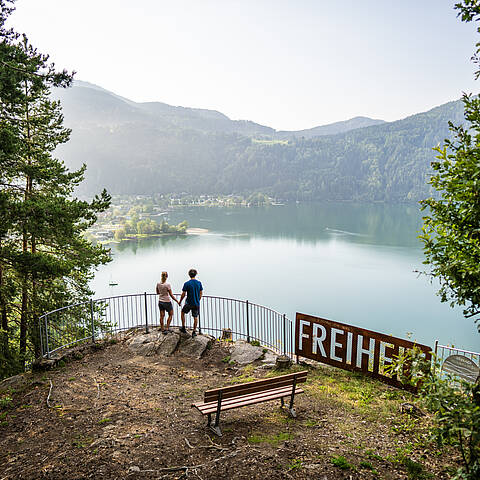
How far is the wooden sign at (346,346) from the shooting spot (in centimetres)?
776

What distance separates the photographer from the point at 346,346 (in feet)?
27.2

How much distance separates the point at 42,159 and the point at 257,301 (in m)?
32.3

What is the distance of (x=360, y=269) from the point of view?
190ft

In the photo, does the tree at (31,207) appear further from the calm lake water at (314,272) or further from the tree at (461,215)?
the calm lake water at (314,272)

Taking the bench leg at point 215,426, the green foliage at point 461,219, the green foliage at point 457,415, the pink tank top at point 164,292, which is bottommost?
the bench leg at point 215,426

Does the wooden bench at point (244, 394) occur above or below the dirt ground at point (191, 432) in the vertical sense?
above

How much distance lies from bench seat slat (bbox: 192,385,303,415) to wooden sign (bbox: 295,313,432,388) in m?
2.48

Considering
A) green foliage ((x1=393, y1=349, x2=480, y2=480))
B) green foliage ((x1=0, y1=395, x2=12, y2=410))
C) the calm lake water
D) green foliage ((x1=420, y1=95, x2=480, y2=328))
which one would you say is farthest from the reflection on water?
green foliage ((x1=393, y1=349, x2=480, y2=480))

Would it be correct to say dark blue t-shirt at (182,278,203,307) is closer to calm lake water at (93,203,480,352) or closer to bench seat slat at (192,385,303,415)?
bench seat slat at (192,385,303,415)

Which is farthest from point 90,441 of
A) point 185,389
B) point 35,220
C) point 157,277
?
point 157,277

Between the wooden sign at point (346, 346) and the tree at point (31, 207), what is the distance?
7139 millimetres

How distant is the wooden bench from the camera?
18.0 feet

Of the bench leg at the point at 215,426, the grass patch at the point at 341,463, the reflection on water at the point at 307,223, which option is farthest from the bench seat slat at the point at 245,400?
the reflection on water at the point at 307,223

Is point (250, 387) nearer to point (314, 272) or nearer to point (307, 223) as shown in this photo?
point (314, 272)
